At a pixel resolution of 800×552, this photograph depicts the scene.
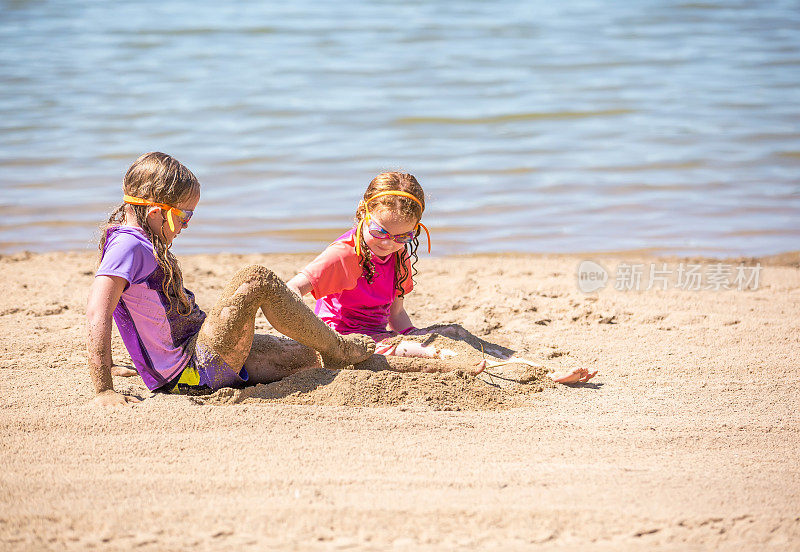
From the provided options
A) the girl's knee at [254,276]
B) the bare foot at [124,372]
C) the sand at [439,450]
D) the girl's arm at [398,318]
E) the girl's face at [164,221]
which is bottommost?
the sand at [439,450]

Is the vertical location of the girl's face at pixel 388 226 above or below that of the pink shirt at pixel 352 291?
above

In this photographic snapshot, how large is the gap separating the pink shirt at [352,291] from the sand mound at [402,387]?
0.41 metres

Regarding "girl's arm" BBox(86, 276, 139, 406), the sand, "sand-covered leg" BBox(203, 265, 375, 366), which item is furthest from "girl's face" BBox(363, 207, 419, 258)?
"girl's arm" BBox(86, 276, 139, 406)

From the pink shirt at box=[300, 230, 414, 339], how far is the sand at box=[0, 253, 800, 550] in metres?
0.48

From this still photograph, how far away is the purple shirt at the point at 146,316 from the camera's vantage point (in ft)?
10.3

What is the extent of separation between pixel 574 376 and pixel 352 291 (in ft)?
3.83

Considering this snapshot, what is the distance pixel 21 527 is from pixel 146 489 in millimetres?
377

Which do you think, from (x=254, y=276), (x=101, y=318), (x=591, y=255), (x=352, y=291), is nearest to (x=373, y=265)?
(x=352, y=291)

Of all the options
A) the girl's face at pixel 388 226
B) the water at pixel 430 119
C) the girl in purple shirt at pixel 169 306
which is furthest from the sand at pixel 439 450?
the water at pixel 430 119

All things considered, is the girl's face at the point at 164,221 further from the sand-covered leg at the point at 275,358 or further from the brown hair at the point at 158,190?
the sand-covered leg at the point at 275,358

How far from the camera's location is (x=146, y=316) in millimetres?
3295

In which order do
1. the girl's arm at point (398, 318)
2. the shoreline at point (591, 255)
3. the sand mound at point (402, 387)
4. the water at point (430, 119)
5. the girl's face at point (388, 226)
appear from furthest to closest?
the water at point (430, 119) < the shoreline at point (591, 255) < the girl's arm at point (398, 318) < the girl's face at point (388, 226) < the sand mound at point (402, 387)

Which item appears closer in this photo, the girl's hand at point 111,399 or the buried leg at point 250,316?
the girl's hand at point 111,399

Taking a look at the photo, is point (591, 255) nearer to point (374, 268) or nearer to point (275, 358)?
point (374, 268)
